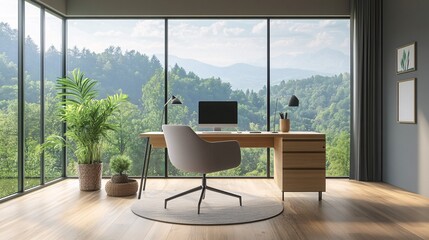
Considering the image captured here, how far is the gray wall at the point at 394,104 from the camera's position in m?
4.48

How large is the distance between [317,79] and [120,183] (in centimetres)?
357

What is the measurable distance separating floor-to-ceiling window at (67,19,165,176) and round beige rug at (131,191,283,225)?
1584 mm

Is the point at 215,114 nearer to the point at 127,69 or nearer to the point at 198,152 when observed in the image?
the point at 198,152

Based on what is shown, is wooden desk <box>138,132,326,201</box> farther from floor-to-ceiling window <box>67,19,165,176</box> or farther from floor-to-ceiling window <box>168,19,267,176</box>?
floor-to-ceiling window <box>67,19,165,176</box>

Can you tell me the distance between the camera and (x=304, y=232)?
121 inches

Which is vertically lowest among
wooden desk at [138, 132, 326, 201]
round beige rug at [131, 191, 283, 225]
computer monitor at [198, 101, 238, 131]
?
round beige rug at [131, 191, 283, 225]

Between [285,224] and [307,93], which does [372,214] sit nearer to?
[285,224]

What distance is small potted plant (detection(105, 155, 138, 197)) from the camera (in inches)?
176

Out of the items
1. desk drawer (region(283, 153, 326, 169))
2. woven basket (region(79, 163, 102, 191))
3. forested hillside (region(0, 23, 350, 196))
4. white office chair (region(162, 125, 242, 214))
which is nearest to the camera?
white office chair (region(162, 125, 242, 214))

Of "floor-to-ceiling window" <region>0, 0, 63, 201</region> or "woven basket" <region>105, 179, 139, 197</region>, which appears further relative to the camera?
"woven basket" <region>105, 179, 139, 197</region>

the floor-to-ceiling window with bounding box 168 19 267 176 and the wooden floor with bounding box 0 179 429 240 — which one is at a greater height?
the floor-to-ceiling window with bounding box 168 19 267 176

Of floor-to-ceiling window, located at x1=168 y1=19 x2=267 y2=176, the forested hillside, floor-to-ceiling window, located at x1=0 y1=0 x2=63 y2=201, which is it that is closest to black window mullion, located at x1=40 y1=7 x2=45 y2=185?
floor-to-ceiling window, located at x1=0 y1=0 x2=63 y2=201

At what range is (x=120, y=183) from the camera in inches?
179

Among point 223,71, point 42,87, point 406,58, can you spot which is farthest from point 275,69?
point 42,87
